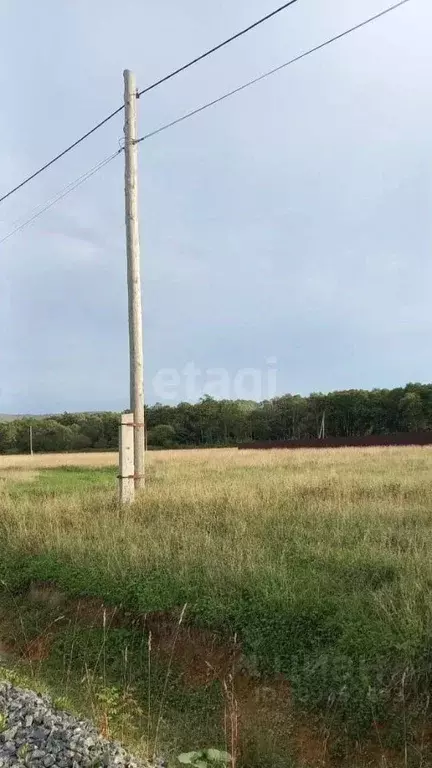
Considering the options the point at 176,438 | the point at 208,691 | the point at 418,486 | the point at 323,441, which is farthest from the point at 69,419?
the point at 208,691

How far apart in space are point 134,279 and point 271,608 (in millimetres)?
6600

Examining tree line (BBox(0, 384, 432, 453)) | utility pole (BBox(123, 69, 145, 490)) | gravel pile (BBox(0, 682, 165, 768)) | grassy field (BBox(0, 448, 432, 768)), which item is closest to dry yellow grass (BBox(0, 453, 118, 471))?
utility pole (BBox(123, 69, 145, 490))

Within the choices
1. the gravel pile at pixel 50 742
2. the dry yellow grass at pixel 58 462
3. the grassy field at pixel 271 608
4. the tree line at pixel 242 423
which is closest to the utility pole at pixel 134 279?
the grassy field at pixel 271 608

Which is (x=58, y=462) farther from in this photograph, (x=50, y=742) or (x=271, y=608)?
(x=50, y=742)

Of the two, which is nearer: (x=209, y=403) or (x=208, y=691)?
(x=208, y=691)

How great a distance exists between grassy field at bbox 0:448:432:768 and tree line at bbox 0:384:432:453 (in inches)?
2242

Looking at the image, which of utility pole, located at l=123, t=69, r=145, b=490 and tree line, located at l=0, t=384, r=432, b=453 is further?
tree line, located at l=0, t=384, r=432, b=453

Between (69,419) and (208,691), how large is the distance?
78510mm

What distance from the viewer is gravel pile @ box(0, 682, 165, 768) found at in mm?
3055

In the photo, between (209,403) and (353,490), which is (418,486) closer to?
(353,490)

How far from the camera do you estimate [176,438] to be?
69.5 m

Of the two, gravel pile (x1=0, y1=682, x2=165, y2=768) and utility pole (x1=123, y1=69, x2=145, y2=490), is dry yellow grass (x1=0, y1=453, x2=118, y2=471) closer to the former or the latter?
utility pole (x1=123, y1=69, x2=145, y2=490)

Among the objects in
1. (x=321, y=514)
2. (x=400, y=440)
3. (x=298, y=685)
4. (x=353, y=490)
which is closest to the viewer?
(x=298, y=685)

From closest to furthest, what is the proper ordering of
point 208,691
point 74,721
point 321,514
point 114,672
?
point 74,721 < point 208,691 < point 114,672 < point 321,514
